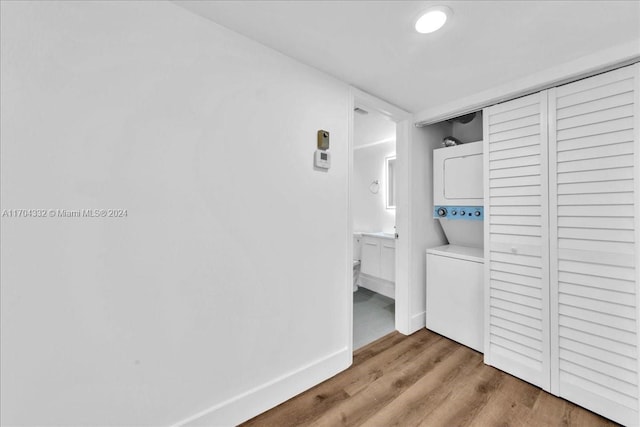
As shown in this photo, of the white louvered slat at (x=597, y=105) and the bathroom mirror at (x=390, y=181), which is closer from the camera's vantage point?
the white louvered slat at (x=597, y=105)

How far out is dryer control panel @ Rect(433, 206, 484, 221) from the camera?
2.30 metres

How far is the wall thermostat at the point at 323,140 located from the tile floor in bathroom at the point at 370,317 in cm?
179

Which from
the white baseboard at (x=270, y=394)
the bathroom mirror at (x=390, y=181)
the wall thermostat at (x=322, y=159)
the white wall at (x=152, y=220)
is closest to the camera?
the white wall at (x=152, y=220)

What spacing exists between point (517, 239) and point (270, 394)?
206cm

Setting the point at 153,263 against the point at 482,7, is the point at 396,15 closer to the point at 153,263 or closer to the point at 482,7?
the point at 482,7

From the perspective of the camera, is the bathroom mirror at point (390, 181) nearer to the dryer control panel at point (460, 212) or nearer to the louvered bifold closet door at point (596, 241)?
the dryer control panel at point (460, 212)

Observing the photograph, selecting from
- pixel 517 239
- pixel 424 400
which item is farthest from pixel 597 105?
pixel 424 400

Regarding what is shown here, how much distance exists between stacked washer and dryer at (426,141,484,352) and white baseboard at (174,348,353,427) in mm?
1100

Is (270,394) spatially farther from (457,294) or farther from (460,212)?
(460,212)

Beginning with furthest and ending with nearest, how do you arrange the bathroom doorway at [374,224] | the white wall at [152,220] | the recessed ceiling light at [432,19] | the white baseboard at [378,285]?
1. the white baseboard at [378,285]
2. the bathroom doorway at [374,224]
3. the recessed ceiling light at [432,19]
4. the white wall at [152,220]

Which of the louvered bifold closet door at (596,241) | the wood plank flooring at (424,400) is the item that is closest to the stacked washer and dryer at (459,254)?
the wood plank flooring at (424,400)

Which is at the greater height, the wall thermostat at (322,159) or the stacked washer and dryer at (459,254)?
the wall thermostat at (322,159)

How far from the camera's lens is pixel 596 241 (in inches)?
62.7

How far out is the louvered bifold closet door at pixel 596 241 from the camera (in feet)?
4.85
